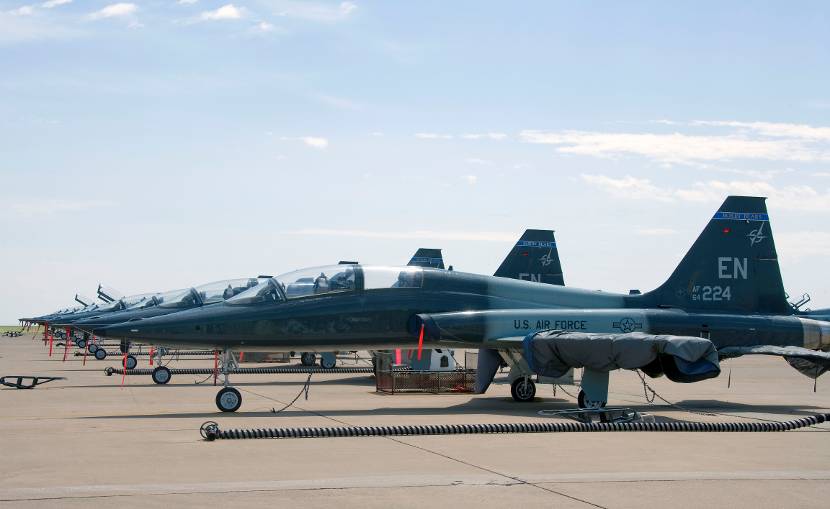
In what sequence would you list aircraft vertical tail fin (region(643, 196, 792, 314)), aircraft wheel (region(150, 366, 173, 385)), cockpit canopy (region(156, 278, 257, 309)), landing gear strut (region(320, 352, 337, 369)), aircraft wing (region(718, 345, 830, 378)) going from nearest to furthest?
aircraft wing (region(718, 345, 830, 378)) < aircraft vertical tail fin (region(643, 196, 792, 314)) < aircraft wheel (region(150, 366, 173, 385)) < cockpit canopy (region(156, 278, 257, 309)) < landing gear strut (region(320, 352, 337, 369))

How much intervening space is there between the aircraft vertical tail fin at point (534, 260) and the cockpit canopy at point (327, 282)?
14.5m

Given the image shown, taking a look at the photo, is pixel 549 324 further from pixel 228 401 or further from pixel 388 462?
pixel 388 462

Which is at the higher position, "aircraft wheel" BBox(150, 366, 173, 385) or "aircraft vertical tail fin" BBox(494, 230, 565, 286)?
"aircraft vertical tail fin" BBox(494, 230, 565, 286)

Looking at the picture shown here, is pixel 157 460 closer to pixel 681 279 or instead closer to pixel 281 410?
pixel 281 410

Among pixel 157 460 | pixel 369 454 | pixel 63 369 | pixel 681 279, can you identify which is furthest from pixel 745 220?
pixel 63 369

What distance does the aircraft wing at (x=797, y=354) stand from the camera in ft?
59.0

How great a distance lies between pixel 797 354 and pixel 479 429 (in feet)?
25.9

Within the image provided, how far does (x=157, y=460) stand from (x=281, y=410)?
21.2ft

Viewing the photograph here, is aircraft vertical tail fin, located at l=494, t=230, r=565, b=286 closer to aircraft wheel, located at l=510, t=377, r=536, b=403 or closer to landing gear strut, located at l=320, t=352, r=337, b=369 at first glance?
landing gear strut, located at l=320, t=352, r=337, b=369

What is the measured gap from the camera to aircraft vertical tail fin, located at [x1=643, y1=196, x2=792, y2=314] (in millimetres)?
19938

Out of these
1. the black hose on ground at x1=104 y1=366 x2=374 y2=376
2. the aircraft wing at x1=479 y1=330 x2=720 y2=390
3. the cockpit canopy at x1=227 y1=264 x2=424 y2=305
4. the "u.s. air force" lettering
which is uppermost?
the cockpit canopy at x1=227 y1=264 x2=424 y2=305

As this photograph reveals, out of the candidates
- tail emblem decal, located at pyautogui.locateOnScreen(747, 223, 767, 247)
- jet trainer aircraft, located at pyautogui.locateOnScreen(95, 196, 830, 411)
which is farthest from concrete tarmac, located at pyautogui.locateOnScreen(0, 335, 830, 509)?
tail emblem decal, located at pyautogui.locateOnScreen(747, 223, 767, 247)

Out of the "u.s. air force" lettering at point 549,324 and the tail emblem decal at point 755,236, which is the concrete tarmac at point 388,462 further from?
the tail emblem decal at point 755,236

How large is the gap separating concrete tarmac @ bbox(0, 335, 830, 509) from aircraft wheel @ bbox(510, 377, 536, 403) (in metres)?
1.30
